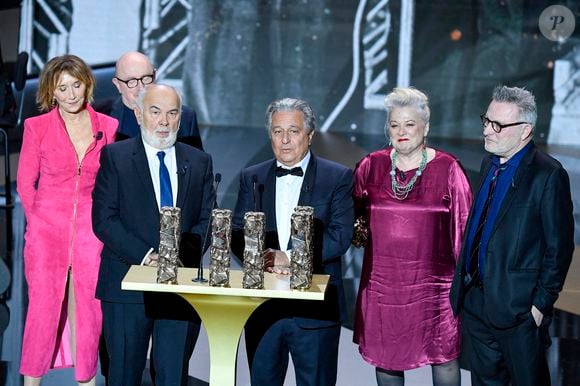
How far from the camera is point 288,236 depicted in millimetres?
4082

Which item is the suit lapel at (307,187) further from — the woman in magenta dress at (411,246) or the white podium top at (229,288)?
the white podium top at (229,288)

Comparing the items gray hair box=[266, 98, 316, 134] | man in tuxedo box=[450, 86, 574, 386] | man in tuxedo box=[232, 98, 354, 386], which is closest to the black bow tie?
man in tuxedo box=[232, 98, 354, 386]

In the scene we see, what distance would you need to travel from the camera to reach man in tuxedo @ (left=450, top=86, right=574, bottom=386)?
388 cm

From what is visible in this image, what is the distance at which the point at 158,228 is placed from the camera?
4.10m

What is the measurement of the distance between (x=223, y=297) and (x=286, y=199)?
1.81 ft

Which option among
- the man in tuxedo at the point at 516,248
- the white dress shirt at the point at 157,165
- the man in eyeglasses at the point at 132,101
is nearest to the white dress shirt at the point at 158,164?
the white dress shirt at the point at 157,165

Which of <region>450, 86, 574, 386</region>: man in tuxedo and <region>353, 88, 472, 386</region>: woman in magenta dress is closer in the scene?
<region>450, 86, 574, 386</region>: man in tuxedo

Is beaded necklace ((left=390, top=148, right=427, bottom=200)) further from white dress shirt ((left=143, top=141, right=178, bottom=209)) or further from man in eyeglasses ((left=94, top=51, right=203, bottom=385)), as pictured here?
man in eyeglasses ((left=94, top=51, right=203, bottom=385))

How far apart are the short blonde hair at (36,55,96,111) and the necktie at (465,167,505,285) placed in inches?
69.0

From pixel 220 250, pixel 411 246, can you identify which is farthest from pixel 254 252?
pixel 411 246

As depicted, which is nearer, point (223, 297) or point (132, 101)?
point (223, 297)

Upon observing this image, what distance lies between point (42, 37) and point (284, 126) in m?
9.26

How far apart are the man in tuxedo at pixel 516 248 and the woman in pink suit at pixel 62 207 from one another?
1595 millimetres

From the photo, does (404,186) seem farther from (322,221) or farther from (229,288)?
(229,288)
